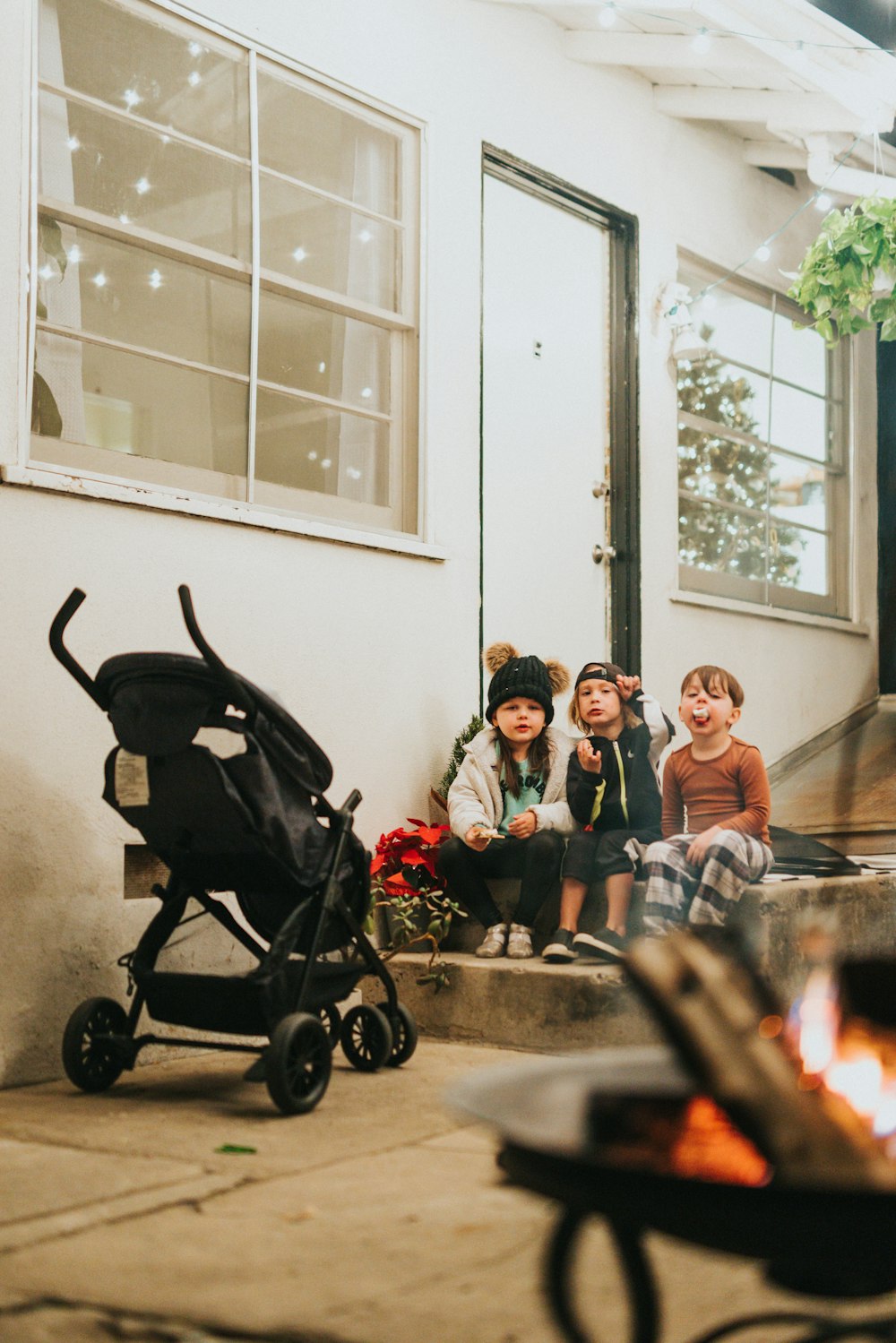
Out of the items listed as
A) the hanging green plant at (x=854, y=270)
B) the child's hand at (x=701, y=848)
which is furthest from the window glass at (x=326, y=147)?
the child's hand at (x=701, y=848)

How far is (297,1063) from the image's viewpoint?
334 cm

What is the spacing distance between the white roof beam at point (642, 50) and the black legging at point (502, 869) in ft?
12.3

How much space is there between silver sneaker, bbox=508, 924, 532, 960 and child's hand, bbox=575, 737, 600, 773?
23.7 inches

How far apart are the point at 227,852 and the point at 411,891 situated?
4.50 feet

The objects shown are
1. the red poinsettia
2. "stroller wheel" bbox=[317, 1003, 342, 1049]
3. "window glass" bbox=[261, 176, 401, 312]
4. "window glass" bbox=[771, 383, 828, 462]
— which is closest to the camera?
"stroller wheel" bbox=[317, 1003, 342, 1049]

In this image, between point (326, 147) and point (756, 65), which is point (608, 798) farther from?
point (756, 65)

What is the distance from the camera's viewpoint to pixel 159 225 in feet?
15.0

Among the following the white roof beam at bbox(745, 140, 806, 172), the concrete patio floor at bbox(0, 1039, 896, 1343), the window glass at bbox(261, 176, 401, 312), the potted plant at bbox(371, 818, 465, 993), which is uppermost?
the white roof beam at bbox(745, 140, 806, 172)

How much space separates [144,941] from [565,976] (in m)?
1.33

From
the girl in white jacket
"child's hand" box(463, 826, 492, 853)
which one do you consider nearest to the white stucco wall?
the girl in white jacket

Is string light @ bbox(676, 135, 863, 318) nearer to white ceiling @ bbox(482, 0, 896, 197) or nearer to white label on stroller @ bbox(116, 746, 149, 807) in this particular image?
white ceiling @ bbox(482, 0, 896, 197)

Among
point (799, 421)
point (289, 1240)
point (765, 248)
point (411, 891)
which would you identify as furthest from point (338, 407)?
point (799, 421)

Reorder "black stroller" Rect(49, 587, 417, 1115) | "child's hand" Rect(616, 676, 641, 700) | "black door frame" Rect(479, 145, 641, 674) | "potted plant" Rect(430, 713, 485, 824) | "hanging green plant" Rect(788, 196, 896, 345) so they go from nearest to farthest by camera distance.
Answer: "black stroller" Rect(49, 587, 417, 1115), "child's hand" Rect(616, 676, 641, 700), "potted plant" Rect(430, 713, 485, 824), "hanging green plant" Rect(788, 196, 896, 345), "black door frame" Rect(479, 145, 641, 674)

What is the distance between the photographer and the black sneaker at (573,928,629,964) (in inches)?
169
